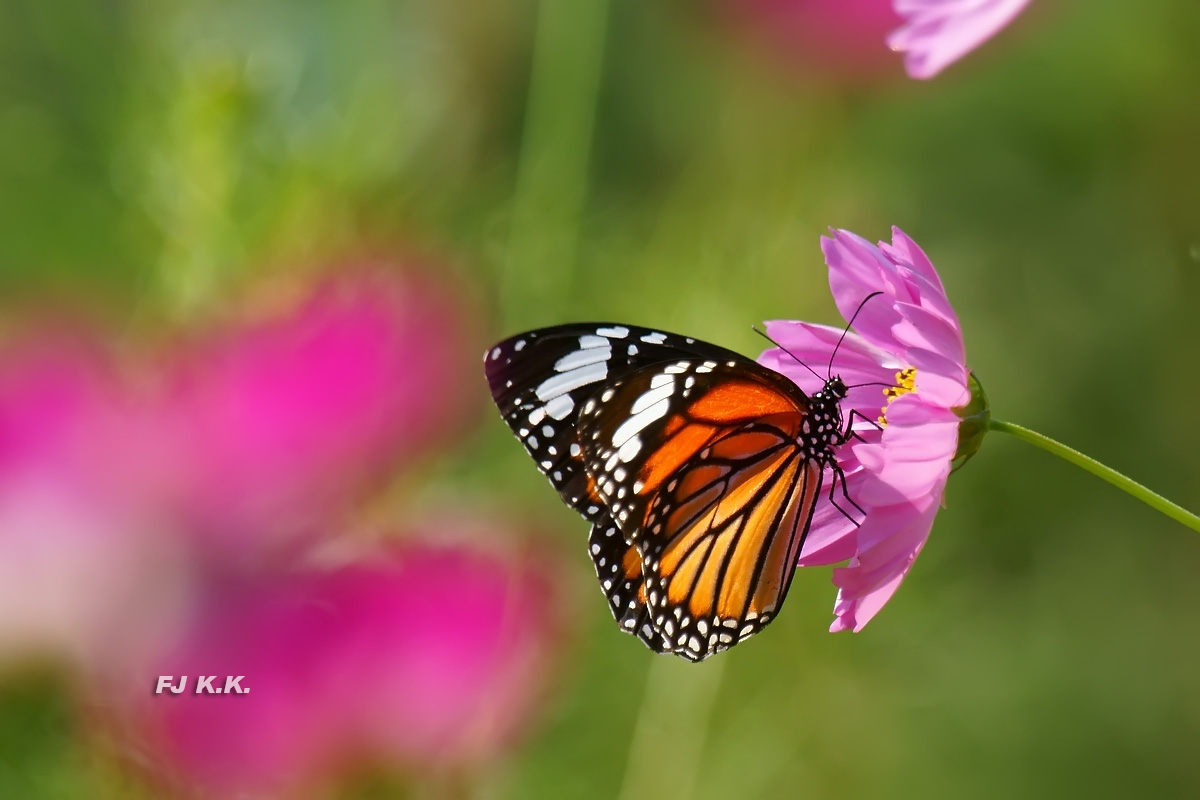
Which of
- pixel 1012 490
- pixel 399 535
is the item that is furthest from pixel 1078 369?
pixel 399 535

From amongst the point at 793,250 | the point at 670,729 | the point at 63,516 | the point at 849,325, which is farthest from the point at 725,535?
the point at 793,250

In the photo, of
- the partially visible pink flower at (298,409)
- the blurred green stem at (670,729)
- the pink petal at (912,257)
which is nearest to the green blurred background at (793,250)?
the blurred green stem at (670,729)

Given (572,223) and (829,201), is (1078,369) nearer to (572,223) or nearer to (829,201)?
(829,201)

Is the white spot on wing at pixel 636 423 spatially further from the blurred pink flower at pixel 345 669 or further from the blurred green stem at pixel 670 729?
the blurred green stem at pixel 670 729

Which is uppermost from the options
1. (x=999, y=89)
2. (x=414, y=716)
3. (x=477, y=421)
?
(x=999, y=89)

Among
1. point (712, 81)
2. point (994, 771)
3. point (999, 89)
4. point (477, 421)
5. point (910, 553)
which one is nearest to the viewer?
point (910, 553)

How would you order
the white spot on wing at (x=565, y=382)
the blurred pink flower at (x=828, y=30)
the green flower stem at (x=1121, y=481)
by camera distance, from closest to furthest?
the green flower stem at (x=1121, y=481)
the white spot on wing at (x=565, y=382)
the blurred pink flower at (x=828, y=30)

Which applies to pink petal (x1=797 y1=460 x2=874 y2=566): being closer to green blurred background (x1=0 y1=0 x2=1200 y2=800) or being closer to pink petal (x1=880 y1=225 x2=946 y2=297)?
pink petal (x1=880 y1=225 x2=946 y2=297)

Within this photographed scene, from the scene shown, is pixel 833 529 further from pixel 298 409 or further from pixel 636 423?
pixel 298 409
